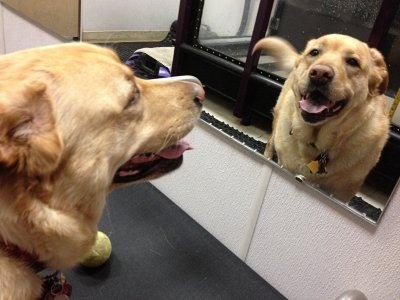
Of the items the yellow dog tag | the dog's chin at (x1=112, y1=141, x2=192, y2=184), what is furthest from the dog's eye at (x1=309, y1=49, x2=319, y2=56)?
the dog's chin at (x1=112, y1=141, x2=192, y2=184)

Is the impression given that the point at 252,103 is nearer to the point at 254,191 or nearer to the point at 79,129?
the point at 254,191

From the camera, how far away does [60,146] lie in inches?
28.2

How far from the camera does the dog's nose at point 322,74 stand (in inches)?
43.1

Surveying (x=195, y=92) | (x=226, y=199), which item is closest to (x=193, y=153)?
(x=226, y=199)

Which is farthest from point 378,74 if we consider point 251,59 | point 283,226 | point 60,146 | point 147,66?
point 147,66

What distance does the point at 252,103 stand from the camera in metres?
1.47

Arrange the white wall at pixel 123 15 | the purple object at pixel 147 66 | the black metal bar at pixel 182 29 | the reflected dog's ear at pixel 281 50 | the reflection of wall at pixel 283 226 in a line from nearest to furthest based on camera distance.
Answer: the reflection of wall at pixel 283 226, the reflected dog's ear at pixel 281 50, the black metal bar at pixel 182 29, the purple object at pixel 147 66, the white wall at pixel 123 15

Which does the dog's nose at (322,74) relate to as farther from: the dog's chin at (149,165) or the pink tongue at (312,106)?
the dog's chin at (149,165)

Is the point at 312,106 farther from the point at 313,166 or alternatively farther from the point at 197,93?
the point at 197,93

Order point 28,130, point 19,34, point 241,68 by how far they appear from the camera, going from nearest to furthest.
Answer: point 28,130 < point 241,68 < point 19,34

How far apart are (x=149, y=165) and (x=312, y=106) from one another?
57cm

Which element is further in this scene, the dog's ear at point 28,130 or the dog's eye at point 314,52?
the dog's eye at point 314,52

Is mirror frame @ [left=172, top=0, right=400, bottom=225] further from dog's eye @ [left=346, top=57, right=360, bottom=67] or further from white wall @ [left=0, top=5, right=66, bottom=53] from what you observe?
white wall @ [left=0, top=5, right=66, bottom=53]


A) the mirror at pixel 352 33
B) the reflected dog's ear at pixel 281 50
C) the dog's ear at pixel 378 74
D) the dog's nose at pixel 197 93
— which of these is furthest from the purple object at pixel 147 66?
the dog's ear at pixel 378 74
